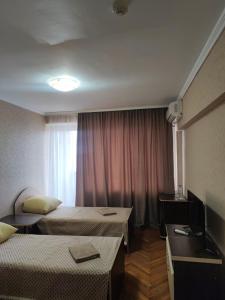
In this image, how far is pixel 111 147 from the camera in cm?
466

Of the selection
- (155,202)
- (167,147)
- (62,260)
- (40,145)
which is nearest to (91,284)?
(62,260)

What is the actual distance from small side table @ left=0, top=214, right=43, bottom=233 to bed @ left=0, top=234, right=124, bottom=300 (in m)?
0.80

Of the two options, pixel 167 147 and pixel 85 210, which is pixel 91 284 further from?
pixel 167 147

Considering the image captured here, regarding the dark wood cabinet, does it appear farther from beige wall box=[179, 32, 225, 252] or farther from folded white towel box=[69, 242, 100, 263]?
folded white towel box=[69, 242, 100, 263]

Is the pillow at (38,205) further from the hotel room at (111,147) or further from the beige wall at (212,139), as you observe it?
the beige wall at (212,139)

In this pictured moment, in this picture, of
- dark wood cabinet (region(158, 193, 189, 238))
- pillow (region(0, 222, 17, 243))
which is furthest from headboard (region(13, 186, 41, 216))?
dark wood cabinet (region(158, 193, 189, 238))

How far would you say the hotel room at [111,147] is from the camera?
5.39 feet

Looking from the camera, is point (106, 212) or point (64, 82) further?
point (106, 212)

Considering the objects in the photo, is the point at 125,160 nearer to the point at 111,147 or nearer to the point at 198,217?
the point at 111,147

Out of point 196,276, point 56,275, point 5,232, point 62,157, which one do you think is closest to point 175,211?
point 196,276

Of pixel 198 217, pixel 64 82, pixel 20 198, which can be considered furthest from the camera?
pixel 20 198

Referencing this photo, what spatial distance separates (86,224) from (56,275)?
4.66 ft

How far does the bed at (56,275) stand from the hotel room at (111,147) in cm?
1

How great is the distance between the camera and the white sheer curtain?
4898 millimetres
